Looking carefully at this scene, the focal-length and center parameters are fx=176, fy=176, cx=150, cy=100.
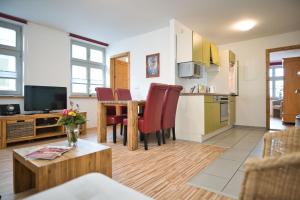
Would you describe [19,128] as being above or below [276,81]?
below

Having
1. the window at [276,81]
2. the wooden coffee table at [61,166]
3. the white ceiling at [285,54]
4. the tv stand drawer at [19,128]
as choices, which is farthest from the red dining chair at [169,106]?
the window at [276,81]

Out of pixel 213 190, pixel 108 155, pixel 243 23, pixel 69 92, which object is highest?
pixel 243 23

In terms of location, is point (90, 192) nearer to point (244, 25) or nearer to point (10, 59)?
point (10, 59)

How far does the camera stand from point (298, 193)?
1.75 feet

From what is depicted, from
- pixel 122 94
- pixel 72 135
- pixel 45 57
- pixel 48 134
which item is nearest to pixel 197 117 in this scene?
pixel 122 94

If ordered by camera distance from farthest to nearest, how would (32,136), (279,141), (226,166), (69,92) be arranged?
(69,92) < (32,136) < (226,166) < (279,141)

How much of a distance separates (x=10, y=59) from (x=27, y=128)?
60.8 inches

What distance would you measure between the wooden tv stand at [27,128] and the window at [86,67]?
4.24 ft

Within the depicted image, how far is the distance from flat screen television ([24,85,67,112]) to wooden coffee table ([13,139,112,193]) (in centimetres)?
236

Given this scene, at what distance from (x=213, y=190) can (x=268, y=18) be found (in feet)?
12.2

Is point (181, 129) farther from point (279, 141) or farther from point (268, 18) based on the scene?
point (268, 18)

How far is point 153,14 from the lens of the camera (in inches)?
136

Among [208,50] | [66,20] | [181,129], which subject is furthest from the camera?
[208,50]

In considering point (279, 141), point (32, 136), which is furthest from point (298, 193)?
point (32, 136)
